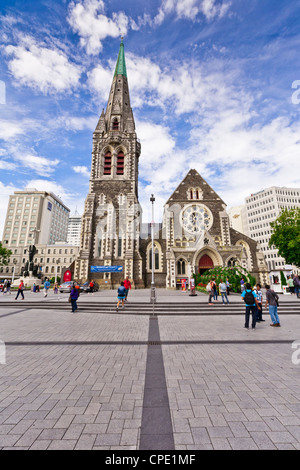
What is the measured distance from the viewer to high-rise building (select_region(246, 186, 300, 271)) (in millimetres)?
69375

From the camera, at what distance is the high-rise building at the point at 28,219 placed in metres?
82.9

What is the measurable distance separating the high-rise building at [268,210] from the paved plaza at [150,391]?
71.1 metres

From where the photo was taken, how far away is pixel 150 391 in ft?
12.0

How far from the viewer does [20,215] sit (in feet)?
281

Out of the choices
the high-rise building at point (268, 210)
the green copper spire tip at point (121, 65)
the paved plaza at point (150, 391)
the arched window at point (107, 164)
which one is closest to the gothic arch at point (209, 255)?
the paved plaza at point (150, 391)

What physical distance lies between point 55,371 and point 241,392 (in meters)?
3.67

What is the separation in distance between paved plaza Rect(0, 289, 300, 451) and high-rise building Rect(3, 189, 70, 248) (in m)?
83.9

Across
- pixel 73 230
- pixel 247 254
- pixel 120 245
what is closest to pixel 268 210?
pixel 247 254

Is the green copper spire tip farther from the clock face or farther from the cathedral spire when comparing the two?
the clock face

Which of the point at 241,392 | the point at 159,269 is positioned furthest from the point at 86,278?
the point at 241,392

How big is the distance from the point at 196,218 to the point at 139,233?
849cm

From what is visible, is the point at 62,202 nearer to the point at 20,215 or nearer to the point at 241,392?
the point at 20,215

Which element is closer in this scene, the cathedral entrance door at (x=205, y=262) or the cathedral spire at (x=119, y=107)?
the cathedral entrance door at (x=205, y=262)

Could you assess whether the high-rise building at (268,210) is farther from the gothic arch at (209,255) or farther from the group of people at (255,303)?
the group of people at (255,303)
